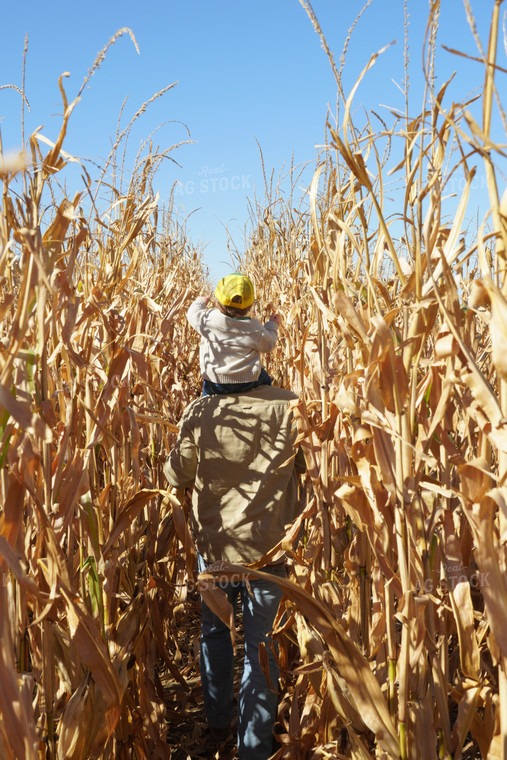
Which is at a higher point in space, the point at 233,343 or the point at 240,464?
the point at 233,343

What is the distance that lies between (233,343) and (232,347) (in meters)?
0.02

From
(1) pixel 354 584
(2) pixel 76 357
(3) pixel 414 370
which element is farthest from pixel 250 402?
(3) pixel 414 370

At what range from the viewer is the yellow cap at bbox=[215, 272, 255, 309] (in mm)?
2354

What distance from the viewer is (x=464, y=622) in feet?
4.19

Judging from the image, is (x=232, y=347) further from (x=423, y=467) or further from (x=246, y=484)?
(x=423, y=467)

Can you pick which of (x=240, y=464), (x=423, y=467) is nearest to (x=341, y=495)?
(x=423, y=467)

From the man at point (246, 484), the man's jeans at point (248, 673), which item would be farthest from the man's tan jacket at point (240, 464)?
the man's jeans at point (248, 673)

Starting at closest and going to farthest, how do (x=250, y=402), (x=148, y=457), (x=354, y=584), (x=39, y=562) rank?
1. (x=39, y=562)
2. (x=354, y=584)
3. (x=250, y=402)
4. (x=148, y=457)

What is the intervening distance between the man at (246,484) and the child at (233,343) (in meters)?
0.07

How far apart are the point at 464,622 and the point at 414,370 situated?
53cm

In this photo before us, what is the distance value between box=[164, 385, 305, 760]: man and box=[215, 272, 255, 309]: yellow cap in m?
0.35

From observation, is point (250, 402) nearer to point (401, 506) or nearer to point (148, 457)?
point (148, 457)

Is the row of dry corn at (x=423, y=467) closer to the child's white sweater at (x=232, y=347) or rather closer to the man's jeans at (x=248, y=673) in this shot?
the man's jeans at (x=248, y=673)

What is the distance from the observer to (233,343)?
2.34 meters
